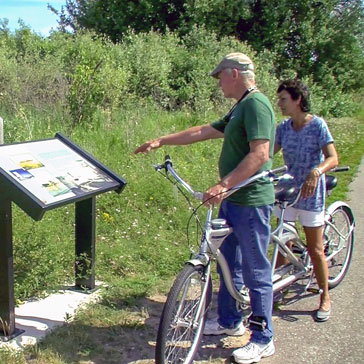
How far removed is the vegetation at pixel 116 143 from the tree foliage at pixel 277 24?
379 cm

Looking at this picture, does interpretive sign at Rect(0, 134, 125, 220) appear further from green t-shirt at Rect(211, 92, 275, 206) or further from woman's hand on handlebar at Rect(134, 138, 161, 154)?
green t-shirt at Rect(211, 92, 275, 206)

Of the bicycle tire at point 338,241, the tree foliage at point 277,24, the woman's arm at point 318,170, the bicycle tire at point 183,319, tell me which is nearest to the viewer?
the bicycle tire at point 183,319

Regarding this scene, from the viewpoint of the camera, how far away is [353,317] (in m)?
4.38

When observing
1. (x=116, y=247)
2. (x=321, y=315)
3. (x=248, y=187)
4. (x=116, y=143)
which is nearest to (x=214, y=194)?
(x=248, y=187)

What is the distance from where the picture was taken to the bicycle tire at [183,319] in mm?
3104

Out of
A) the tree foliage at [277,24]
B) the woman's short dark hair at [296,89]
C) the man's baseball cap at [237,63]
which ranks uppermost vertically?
the tree foliage at [277,24]

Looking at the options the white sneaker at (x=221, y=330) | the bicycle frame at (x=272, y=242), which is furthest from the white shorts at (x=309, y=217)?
the white sneaker at (x=221, y=330)

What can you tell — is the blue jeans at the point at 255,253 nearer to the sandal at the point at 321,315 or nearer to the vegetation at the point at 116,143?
the sandal at the point at 321,315

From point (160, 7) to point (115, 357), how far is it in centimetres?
2009

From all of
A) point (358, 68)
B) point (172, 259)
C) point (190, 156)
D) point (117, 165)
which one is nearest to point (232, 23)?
point (358, 68)

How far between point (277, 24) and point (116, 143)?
51.9 feet

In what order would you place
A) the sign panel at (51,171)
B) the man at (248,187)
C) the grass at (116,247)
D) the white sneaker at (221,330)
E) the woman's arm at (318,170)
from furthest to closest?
the woman's arm at (318,170) < the white sneaker at (221,330) < the grass at (116,247) < the sign panel at (51,171) < the man at (248,187)

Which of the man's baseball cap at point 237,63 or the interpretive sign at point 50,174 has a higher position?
the man's baseball cap at point 237,63

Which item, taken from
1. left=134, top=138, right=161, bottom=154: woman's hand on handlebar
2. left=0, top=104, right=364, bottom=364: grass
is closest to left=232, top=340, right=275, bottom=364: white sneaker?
left=0, top=104, right=364, bottom=364: grass
